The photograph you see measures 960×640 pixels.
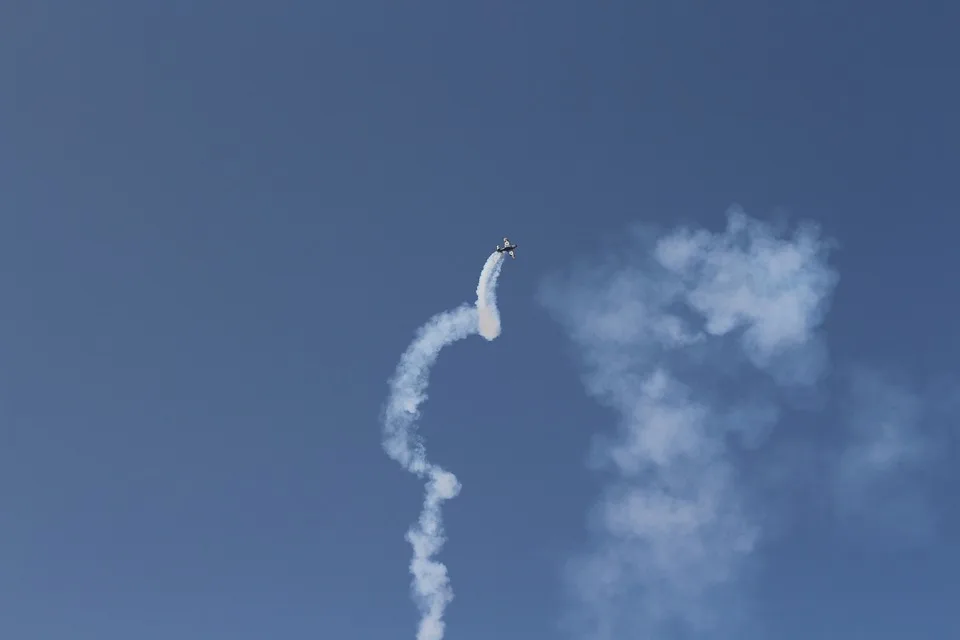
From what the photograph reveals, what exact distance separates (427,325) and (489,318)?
1391 centimetres

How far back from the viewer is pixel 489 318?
13688cm

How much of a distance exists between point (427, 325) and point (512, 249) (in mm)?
25071

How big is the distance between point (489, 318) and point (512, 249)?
56.5 feet

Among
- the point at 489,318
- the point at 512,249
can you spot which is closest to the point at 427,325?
the point at 489,318

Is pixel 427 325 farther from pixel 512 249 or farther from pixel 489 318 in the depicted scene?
pixel 512 249

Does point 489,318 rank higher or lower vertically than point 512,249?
lower

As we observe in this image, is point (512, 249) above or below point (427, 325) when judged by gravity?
above

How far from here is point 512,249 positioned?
143125 millimetres

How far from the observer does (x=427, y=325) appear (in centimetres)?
14050
